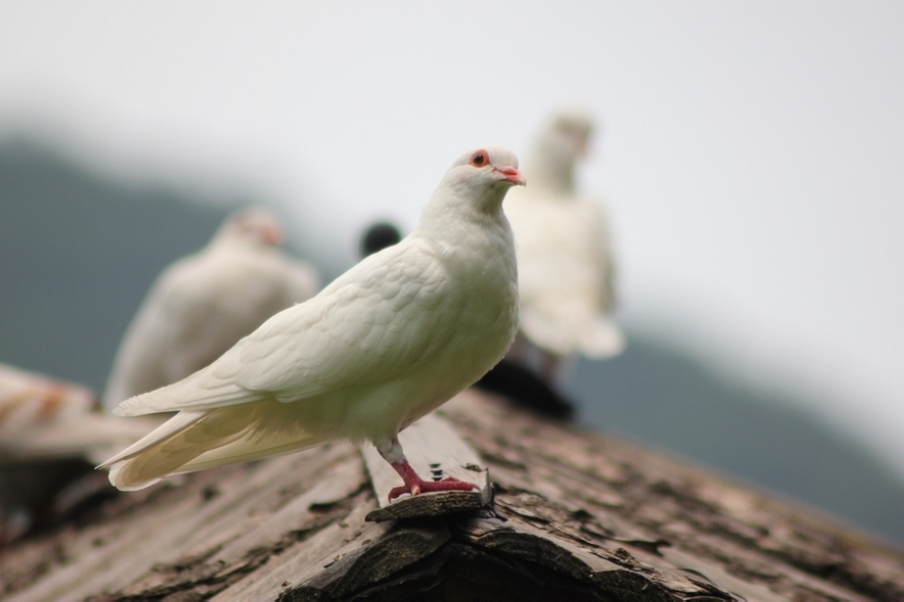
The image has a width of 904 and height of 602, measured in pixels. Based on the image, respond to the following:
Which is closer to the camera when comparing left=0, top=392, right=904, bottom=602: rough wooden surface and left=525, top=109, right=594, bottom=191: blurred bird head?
left=0, top=392, right=904, bottom=602: rough wooden surface

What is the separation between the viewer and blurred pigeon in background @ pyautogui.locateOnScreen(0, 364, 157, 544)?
244 inches

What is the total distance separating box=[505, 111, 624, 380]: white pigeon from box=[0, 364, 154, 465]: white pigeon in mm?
3357

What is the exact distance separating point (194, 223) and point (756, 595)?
29756mm

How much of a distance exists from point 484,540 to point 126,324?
24.3m

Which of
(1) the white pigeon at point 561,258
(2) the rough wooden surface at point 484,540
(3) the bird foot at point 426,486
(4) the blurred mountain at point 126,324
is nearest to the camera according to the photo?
(2) the rough wooden surface at point 484,540

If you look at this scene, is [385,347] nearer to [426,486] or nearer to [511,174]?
[426,486]

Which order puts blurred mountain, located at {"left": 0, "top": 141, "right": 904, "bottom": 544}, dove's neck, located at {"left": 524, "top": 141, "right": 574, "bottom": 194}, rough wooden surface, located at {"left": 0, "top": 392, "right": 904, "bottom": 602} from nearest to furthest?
rough wooden surface, located at {"left": 0, "top": 392, "right": 904, "bottom": 602} → dove's neck, located at {"left": 524, "top": 141, "right": 574, "bottom": 194} → blurred mountain, located at {"left": 0, "top": 141, "right": 904, "bottom": 544}

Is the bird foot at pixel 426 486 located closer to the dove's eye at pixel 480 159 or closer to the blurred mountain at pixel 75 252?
the dove's eye at pixel 480 159

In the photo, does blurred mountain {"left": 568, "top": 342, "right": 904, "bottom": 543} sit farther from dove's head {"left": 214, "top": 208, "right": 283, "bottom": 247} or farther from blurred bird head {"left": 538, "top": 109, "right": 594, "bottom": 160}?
dove's head {"left": 214, "top": 208, "right": 283, "bottom": 247}

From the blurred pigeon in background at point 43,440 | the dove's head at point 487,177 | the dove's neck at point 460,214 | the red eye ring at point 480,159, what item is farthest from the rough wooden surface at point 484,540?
the red eye ring at point 480,159

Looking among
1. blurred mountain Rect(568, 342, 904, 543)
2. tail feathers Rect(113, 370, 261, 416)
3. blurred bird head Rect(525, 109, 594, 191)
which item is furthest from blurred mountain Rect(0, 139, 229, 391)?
tail feathers Rect(113, 370, 261, 416)

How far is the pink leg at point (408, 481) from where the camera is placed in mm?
2449

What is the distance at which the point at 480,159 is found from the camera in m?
2.69

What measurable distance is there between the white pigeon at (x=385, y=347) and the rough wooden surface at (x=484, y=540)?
28cm
